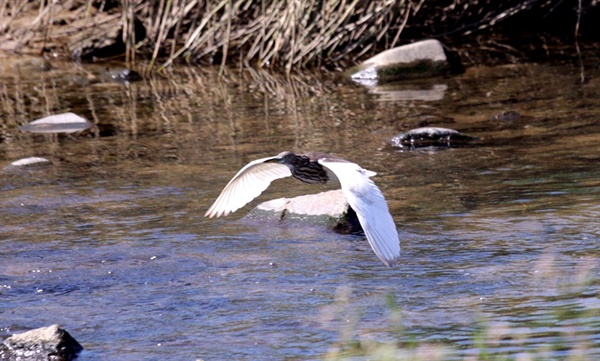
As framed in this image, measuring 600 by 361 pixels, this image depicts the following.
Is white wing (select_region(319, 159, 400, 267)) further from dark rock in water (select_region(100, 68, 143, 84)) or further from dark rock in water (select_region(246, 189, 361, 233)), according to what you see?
dark rock in water (select_region(100, 68, 143, 84))

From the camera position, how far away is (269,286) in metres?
5.10

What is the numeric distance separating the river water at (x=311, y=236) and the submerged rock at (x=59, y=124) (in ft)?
0.71

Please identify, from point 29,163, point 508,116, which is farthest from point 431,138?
point 29,163

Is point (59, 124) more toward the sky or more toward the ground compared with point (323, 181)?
more toward the sky

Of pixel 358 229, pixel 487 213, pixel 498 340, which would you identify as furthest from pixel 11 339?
pixel 487 213

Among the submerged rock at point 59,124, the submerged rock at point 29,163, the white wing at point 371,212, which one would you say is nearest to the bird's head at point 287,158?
the white wing at point 371,212

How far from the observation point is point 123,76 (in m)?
12.0

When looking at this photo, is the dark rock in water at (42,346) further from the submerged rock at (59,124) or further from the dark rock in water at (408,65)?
the dark rock in water at (408,65)

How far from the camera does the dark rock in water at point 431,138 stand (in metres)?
7.94

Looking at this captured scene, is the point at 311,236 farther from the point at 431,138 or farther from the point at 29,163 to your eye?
the point at 29,163

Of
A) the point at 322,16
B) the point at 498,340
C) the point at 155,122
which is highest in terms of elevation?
the point at 322,16

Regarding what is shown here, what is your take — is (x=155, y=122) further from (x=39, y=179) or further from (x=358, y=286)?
(x=358, y=286)

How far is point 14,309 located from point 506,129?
4.72m

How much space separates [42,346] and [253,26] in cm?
796
